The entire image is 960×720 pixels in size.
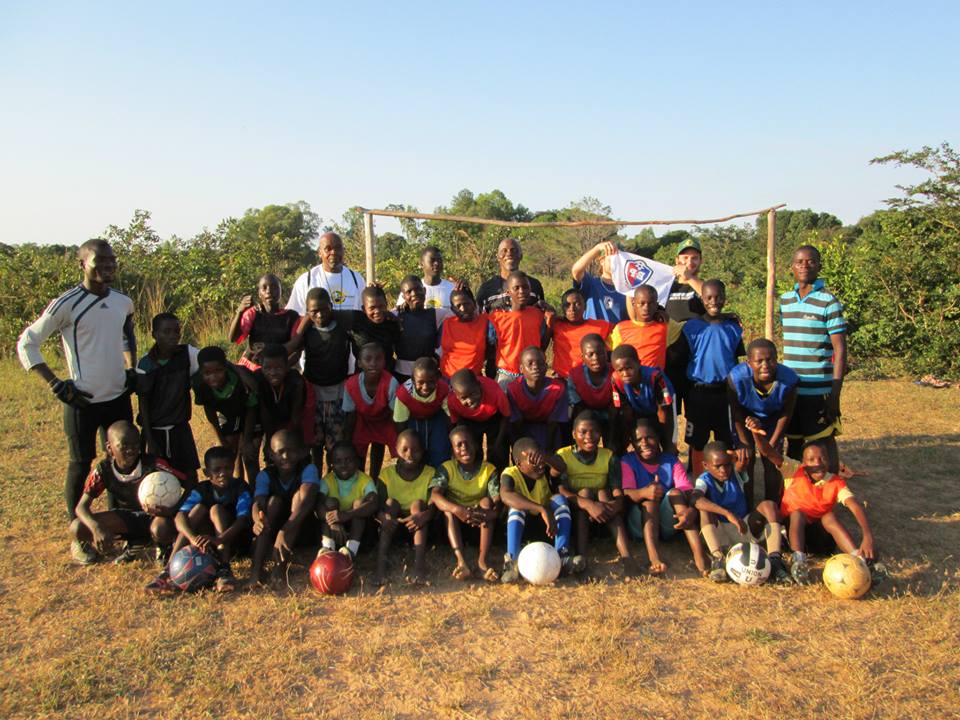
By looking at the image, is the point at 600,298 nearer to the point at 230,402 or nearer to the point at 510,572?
the point at 510,572

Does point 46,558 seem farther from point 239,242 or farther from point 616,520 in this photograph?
point 239,242

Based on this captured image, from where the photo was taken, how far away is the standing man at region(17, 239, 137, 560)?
4805 mm

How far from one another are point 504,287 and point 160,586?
136 inches

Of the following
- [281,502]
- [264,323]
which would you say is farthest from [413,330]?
[281,502]

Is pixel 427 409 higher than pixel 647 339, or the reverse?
pixel 647 339

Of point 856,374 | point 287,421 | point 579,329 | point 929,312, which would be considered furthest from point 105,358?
point 929,312

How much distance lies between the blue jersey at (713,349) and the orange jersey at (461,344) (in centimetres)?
163

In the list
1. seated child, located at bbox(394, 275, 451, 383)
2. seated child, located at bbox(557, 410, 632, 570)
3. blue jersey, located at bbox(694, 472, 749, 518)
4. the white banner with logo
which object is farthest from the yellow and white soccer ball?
the white banner with logo

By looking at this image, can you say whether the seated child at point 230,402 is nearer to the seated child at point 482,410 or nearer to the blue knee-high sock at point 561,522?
the seated child at point 482,410

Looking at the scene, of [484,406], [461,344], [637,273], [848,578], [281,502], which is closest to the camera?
[848,578]

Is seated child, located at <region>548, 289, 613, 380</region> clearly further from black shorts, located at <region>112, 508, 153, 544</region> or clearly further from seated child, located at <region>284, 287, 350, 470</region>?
black shorts, located at <region>112, 508, 153, 544</region>

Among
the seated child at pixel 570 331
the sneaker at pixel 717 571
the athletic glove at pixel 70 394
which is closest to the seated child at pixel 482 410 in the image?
the seated child at pixel 570 331

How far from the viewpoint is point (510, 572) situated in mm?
4578

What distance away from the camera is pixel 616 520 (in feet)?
16.0
